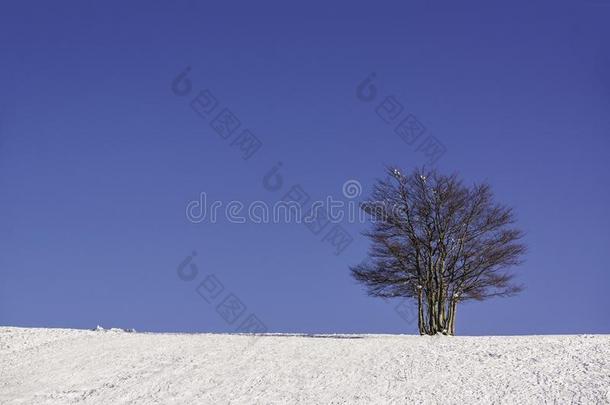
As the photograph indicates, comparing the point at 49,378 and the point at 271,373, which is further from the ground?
the point at 271,373

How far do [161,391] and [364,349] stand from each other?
8.79 m

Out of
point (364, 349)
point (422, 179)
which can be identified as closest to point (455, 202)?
point (422, 179)

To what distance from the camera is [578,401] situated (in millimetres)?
22078

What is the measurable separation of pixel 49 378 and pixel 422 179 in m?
19.9

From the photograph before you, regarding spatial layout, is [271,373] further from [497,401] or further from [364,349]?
[497,401]

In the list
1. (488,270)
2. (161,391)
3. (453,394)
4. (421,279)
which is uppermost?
(488,270)

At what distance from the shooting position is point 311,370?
26.5m

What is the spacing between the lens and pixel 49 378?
27.6m

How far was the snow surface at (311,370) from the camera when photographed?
23.6m

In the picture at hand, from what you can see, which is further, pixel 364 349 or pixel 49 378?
pixel 364 349

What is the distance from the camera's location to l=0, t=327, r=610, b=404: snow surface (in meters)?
23.6

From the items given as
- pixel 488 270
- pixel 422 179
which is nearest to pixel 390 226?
pixel 422 179

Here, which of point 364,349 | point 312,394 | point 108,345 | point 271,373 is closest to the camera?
point 312,394

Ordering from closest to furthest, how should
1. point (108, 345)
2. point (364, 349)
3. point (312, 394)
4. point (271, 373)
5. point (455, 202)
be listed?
1. point (312, 394)
2. point (271, 373)
3. point (364, 349)
4. point (108, 345)
5. point (455, 202)
